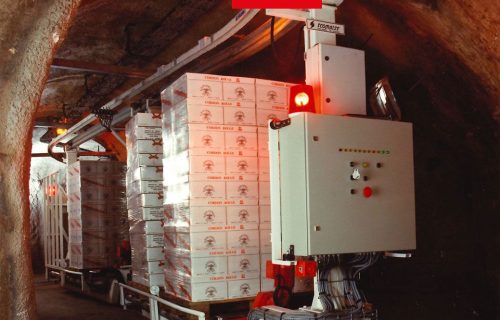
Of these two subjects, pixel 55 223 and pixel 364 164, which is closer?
pixel 364 164

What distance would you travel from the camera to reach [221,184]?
17.8ft

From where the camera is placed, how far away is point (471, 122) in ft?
20.8

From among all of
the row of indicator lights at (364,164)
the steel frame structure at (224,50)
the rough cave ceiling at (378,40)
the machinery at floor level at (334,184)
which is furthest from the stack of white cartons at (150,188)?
the row of indicator lights at (364,164)

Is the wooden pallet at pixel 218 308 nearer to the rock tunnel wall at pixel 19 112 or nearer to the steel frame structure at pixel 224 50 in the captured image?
the rock tunnel wall at pixel 19 112

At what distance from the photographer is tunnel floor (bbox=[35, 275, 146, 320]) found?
871 centimetres

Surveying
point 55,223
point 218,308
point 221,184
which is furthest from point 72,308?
point 221,184

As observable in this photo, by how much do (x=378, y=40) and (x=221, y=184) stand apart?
9.91 ft

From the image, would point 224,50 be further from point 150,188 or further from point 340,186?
point 340,186

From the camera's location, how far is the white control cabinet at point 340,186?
159 inches

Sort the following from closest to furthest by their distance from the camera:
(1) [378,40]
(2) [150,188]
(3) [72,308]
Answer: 1. (1) [378,40]
2. (2) [150,188]
3. (3) [72,308]

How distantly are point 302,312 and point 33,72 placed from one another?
2746 millimetres

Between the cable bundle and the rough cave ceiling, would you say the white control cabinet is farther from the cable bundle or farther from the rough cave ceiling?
the rough cave ceiling

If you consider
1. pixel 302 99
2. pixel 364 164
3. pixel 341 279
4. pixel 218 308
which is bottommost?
pixel 218 308

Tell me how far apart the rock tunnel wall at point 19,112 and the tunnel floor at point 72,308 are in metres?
4.96
